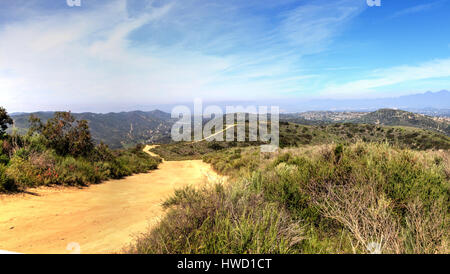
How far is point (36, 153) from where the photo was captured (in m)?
7.56

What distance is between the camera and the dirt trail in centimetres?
362

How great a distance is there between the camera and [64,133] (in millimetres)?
10422

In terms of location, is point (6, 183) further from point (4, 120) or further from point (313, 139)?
point (313, 139)

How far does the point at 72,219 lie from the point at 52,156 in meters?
4.50

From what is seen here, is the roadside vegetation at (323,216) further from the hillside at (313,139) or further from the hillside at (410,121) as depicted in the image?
the hillside at (410,121)

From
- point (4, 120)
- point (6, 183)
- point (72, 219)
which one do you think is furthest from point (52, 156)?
point (72, 219)

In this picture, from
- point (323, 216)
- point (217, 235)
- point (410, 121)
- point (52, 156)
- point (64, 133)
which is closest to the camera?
point (217, 235)

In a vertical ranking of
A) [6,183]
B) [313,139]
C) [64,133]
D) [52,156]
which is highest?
[64,133]

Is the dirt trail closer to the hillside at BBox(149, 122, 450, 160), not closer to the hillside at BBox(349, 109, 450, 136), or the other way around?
the hillside at BBox(149, 122, 450, 160)

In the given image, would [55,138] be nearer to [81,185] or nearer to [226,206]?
[81,185]

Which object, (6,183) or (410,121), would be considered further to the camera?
(410,121)

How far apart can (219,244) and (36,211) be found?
4.78m

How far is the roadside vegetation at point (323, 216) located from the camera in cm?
280

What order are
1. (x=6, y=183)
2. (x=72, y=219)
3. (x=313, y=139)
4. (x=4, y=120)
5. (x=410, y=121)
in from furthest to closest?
1. (x=410, y=121)
2. (x=313, y=139)
3. (x=4, y=120)
4. (x=6, y=183)
5. (x=72, y=219)
